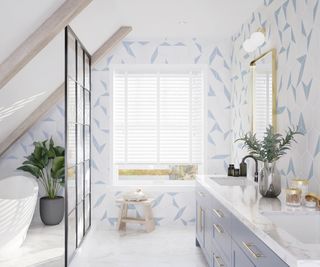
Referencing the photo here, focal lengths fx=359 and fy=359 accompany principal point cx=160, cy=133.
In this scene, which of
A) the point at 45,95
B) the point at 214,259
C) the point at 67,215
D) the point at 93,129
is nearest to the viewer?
the point at 214,259

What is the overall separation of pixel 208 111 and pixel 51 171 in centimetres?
227

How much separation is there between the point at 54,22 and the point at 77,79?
3.43 ft

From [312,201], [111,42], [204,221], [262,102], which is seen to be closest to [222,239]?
[312,201]

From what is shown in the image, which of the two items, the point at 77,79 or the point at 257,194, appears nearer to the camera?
the point at 257,194

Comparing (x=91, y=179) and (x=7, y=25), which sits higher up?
(x=7, y=25)

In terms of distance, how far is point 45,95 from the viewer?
447 cm

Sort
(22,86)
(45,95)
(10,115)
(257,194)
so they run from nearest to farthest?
(257,194) → (22,86) → (10,115) → (45,95)

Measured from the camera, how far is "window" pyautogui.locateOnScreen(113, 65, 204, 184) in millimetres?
5039

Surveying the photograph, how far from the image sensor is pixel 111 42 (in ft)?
15.1

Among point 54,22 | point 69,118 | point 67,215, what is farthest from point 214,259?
point 54,22

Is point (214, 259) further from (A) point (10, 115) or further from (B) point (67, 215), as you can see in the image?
(A) point (10, 115)

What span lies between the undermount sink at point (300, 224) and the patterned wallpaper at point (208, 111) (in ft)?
9.86

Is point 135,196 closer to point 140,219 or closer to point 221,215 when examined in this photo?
point 140,219

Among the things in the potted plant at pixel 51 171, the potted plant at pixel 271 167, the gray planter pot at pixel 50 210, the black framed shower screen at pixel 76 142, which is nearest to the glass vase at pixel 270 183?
Result: the potted plant at pixel 271 167
